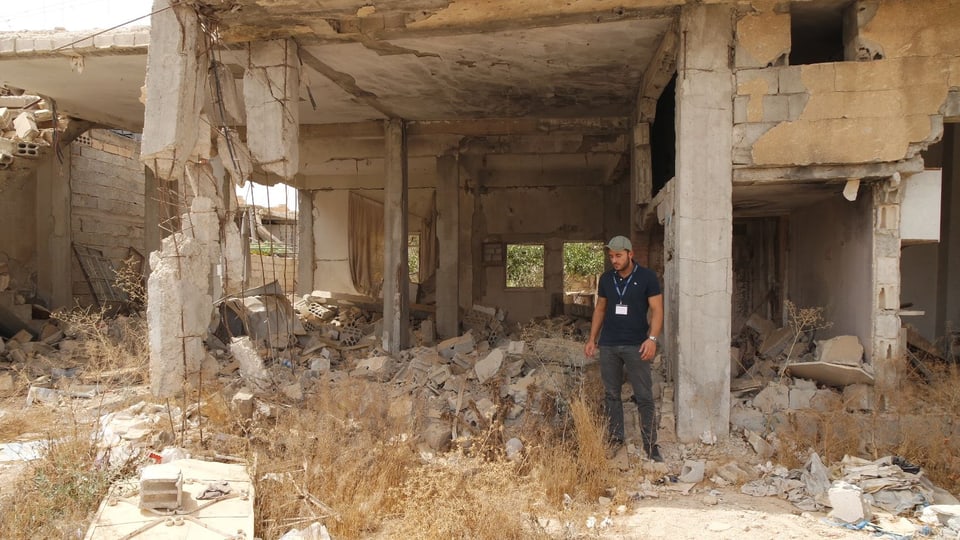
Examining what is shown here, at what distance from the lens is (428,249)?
16.6m

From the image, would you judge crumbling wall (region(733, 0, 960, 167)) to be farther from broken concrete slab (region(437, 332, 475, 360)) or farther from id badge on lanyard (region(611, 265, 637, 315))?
broken concrete slab (region(437, 332, 475, 360))

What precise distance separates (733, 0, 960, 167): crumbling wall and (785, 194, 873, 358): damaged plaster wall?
2.49ft

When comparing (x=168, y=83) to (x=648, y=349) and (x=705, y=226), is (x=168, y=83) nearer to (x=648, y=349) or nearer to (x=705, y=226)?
(x=648, y=349)

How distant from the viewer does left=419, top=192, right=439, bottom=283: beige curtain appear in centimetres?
1594

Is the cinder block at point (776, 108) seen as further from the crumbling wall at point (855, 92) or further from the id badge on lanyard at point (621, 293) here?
the id badge on lanyard at point (621, 293)

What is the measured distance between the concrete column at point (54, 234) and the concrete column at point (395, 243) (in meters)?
6.55

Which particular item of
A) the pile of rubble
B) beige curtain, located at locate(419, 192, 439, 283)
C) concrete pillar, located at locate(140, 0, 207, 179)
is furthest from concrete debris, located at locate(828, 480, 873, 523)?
beige curtain, located at locate(419, 192, 439, 283)

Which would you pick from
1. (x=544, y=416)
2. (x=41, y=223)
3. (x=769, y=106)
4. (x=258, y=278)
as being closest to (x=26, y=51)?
(x=41, y=223)

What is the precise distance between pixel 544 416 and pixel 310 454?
7.54ft

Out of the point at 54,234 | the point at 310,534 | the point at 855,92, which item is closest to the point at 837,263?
the point at 855,92

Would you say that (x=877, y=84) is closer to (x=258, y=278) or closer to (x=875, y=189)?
(x=875, y=189)

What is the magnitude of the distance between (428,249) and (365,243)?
168cm

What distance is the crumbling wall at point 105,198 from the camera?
42.1ft

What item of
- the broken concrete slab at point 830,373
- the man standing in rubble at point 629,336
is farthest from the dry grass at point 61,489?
the broken concrete slab at point 830,373
